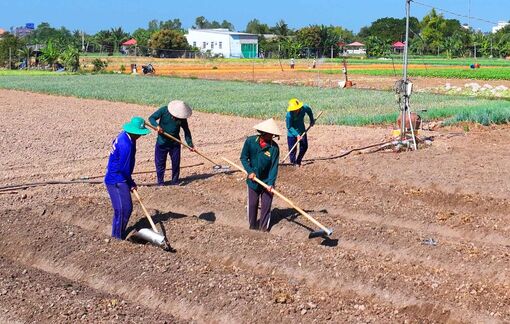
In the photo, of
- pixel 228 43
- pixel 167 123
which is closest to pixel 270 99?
pixel 167 123

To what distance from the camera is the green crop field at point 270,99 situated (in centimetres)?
2053

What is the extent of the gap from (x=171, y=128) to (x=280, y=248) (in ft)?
12.4

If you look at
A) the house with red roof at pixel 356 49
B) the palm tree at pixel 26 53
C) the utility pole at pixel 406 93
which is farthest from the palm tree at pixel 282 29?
the utility pole at pixel 406 93

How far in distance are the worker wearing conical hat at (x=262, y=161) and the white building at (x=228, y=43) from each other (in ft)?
267

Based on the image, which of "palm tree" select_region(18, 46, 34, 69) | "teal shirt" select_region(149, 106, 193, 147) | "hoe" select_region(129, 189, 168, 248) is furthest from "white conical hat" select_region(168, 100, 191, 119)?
"palm tree" select_region(18, 46, 34, 69)

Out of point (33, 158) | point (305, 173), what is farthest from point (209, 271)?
point (33, 158)

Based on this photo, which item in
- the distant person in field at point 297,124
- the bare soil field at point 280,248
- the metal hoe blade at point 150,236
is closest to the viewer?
the bare soil field at point 280,248

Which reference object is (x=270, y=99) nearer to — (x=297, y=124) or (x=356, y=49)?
(x=297, y=124)

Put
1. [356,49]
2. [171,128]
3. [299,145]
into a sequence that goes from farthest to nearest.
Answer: [356,49] → [299,145] → [171,128]

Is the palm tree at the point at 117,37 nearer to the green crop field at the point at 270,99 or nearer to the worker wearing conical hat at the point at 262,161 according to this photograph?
the green crop field at the point at 270,99

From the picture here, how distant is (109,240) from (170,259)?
3.35 ft

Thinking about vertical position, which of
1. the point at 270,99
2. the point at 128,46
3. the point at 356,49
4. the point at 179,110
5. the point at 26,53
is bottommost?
the point at 270,99

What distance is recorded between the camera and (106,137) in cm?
1706

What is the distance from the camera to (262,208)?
27.8 feet
